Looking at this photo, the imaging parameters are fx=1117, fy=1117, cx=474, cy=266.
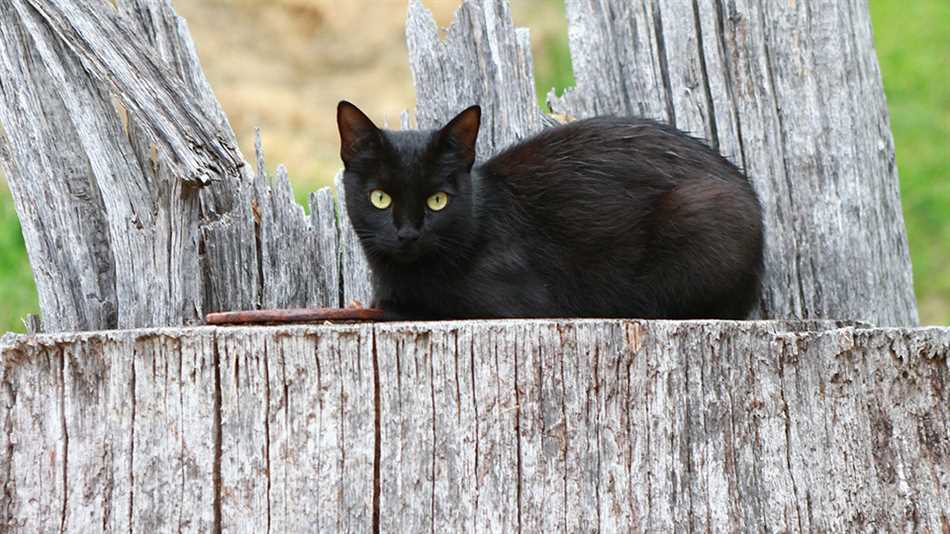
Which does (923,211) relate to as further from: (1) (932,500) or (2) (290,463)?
(2) (290,463)

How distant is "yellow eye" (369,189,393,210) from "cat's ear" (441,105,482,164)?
0.78 feet

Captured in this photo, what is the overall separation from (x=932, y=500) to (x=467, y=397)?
1.04m

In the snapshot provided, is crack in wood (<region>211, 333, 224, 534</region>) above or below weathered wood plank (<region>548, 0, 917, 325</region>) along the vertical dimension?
below

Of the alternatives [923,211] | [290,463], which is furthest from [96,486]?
[923,211]

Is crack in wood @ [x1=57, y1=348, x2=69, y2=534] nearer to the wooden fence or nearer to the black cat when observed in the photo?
the wooden fence

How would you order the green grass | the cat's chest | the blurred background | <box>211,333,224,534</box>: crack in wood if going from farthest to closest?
the blurred background, the green grass, the cat's chest, <box>211,333,224,534</box>: crack in wood

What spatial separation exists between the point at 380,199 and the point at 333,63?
618 cm

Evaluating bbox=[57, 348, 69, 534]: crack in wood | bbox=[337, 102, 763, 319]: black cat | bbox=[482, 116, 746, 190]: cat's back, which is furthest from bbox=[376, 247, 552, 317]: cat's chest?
bbox=[57, 348, 69, 534]: crack in wood

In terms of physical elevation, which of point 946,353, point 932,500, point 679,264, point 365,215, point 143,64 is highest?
point 143,64

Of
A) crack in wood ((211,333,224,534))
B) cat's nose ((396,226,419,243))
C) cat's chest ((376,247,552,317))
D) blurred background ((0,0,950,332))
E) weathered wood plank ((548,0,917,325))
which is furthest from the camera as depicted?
blurred background ((0,0,950,332))

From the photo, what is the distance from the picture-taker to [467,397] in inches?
95.3

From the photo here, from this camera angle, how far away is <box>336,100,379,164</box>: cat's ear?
10.3 feet

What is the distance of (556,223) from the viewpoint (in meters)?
3.37

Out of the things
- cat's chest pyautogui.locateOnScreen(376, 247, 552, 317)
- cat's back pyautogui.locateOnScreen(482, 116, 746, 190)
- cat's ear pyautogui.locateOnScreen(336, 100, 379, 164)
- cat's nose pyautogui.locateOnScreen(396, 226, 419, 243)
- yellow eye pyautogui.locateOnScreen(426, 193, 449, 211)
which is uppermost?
cat's ear pyautogui.locateOnScreen(336, 100, 379, 164)
